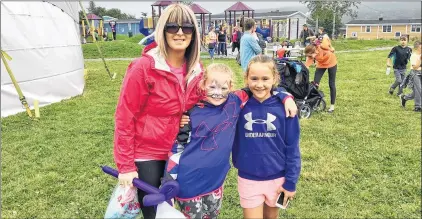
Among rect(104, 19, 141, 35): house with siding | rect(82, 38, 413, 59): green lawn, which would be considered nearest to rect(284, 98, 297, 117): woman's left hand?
rect(82, 38, 413, 59): green lawn

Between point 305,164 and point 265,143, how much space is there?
2748 mm

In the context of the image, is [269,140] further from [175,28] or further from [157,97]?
[175,28]

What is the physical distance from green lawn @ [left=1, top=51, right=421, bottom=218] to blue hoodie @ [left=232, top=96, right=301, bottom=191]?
2.55 feet

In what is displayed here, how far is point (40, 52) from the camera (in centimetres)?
901

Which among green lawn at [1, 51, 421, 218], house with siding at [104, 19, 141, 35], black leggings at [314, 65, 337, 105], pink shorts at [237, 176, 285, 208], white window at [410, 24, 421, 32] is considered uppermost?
house with siding at [104, 19, 141, 35]

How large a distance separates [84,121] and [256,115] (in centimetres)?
567

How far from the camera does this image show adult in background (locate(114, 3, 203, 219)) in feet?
7.10

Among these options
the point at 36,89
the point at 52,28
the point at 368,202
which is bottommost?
the point at 368,202

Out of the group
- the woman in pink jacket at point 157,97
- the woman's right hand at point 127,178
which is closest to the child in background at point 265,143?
the woman in pink jacket at point 157,97

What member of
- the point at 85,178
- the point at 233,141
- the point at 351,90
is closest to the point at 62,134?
the point at 85,178

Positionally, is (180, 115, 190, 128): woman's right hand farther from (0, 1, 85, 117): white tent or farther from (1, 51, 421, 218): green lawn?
(0, 1, 85, 117): white tent

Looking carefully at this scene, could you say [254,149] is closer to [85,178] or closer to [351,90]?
[85,178]

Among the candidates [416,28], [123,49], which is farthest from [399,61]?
[123,49]

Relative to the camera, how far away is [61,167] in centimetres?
513
